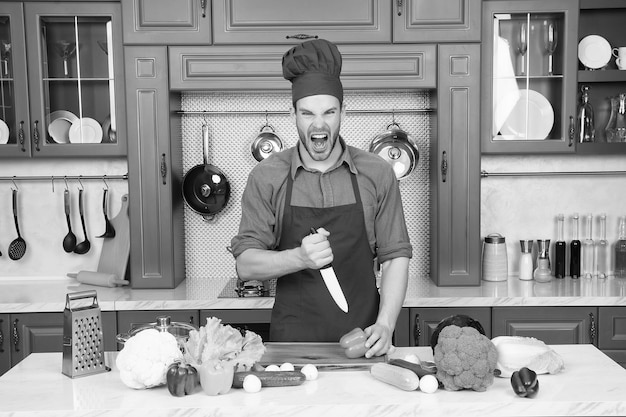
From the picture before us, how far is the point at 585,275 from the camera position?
396 centimetres

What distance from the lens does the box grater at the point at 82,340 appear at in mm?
1995

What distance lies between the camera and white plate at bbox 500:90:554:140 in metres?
3.80

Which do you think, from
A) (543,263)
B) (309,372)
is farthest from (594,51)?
(309,372)

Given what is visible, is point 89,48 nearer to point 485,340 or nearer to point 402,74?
point 402,74

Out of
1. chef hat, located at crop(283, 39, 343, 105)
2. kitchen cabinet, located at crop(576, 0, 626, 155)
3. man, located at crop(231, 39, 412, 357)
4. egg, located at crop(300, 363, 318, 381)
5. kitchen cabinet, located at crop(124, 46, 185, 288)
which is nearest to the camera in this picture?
egg, located at crop(300, 363, 318, 381)

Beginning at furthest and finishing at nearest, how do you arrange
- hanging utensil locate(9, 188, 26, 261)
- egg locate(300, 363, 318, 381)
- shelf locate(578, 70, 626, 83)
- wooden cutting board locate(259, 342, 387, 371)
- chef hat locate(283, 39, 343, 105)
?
1. hanging utensil locate(9, 188, 26, 261)
2. shelf locate(578, 70, 626, 83)
3. chef hat locate(283, 39, 343, 105)
4. wooden cutting board locate(259, 342, 387, 371)
5. egg locate(300, 363, 318, 381)

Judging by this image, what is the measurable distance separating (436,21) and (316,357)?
2.12m

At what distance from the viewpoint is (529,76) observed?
3.80 metres

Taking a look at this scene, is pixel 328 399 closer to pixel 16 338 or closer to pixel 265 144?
pixel 16 338

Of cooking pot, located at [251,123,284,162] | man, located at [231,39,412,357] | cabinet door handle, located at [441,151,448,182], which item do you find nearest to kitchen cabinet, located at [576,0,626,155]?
cabinet door handle, located at [441,151,448,182]

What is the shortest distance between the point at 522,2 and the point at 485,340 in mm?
2409

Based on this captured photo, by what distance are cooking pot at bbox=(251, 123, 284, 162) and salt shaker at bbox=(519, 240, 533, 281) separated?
1.49 metres

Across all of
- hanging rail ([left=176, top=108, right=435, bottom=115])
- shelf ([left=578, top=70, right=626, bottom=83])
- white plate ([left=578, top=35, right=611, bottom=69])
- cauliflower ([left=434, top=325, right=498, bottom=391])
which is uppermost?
white plate ([left=578, top=35, right=611, bottom=69])

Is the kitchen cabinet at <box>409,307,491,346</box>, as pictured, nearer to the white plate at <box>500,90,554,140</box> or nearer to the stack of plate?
the white plate at <box>500,90,554,140</box>
